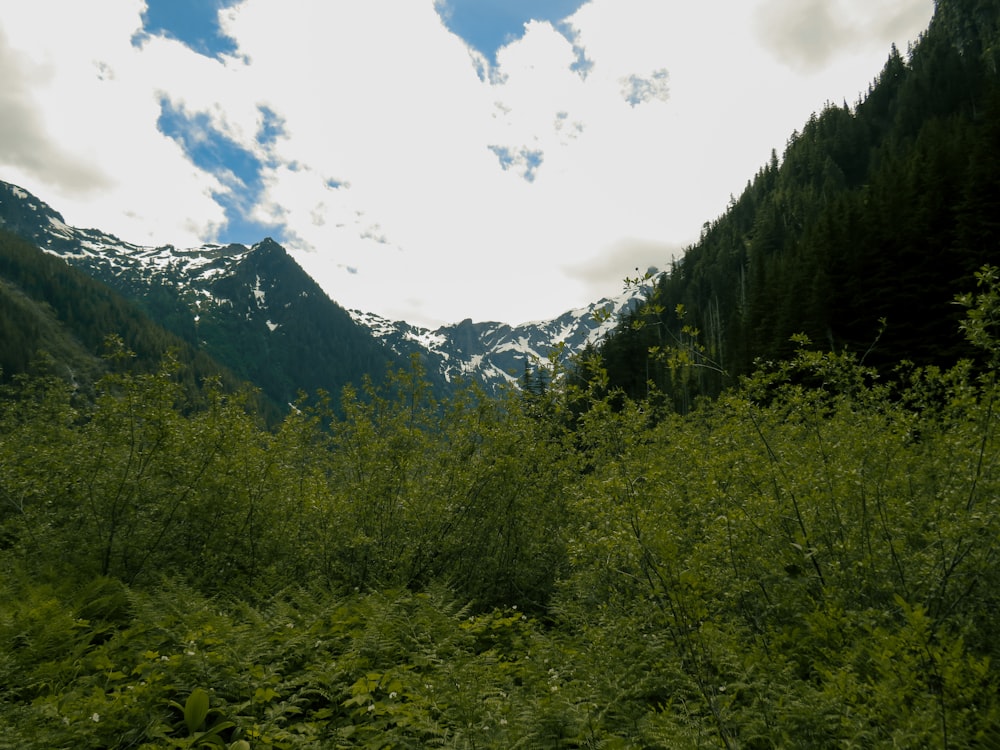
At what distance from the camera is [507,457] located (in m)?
9.88

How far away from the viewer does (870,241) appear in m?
36.6

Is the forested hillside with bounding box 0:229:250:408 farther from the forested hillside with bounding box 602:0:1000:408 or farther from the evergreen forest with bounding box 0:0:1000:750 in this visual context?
the evergreen forest with bounding box 0:0:1000:750

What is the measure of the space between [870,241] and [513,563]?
40745 millimetres

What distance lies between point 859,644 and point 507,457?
6599 millimetres

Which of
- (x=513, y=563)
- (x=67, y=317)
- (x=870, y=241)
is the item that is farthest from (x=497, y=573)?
(x=67, y=317)

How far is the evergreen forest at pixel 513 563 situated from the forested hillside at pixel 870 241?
165 centimetres

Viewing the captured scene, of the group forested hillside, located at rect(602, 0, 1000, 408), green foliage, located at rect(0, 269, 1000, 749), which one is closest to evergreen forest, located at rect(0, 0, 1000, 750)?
green foliage, located at rect(0, 269, 1000, 749)

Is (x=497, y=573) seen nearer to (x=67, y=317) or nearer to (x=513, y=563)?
(x=513, y=563)

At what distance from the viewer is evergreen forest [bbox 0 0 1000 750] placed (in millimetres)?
4098

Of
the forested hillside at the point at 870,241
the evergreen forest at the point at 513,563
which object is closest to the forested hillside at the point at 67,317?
the forested hillside at the point at 870,241

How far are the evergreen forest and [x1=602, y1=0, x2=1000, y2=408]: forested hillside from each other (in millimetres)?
1652

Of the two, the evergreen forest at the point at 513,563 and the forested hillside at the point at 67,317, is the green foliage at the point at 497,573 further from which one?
the forested hillside at the point at 67,317

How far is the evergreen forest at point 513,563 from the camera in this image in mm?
4098

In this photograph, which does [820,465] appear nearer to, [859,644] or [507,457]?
[859,644]
